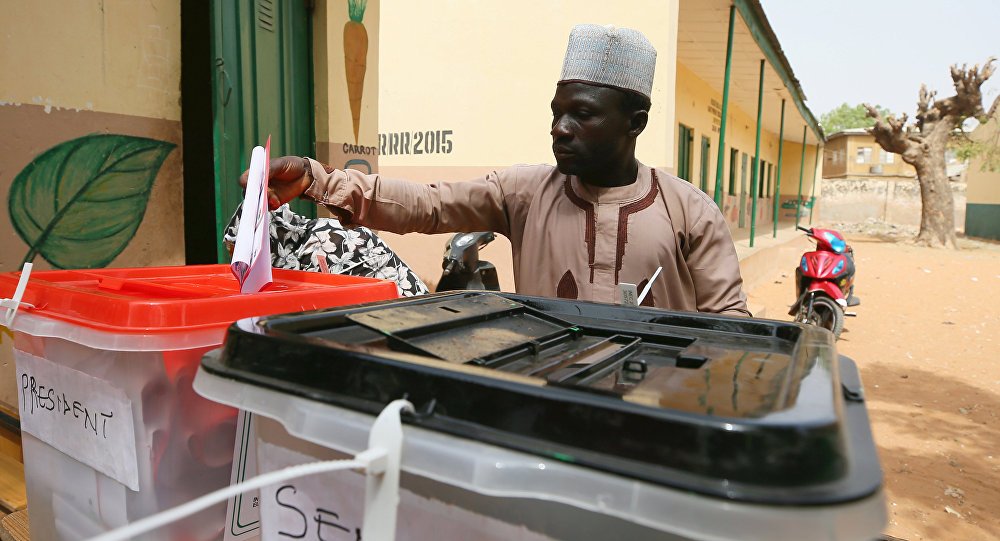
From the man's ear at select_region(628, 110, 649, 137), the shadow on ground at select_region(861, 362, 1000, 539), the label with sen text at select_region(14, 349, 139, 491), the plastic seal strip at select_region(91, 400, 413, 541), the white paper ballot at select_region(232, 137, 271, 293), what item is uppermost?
the man's ear at select_region(628, 110, 649, 137)

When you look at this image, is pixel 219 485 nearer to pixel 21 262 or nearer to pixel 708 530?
pixel 708 530

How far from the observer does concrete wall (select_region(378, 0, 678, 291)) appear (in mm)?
6363

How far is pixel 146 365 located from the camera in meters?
1.03

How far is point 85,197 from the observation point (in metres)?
2.53

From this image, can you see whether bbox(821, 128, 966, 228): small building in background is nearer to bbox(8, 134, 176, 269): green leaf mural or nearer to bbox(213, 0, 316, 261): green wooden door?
bbox(213, 0, 316, 261): green wooden door

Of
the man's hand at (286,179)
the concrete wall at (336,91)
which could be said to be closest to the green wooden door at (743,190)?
the concrete wall at (336,91)

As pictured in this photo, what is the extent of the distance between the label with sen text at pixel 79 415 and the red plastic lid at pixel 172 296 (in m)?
0.11

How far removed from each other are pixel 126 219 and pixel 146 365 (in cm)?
193

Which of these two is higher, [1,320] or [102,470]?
[1,320]

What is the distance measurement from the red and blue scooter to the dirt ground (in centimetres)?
53

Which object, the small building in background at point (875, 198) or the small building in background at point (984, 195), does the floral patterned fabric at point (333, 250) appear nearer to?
the small building in background at point (984, 195)

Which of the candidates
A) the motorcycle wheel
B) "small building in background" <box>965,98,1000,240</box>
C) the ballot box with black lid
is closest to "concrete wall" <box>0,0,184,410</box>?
the ballot box with black lid

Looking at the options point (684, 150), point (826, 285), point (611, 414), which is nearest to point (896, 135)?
point (684, 150)

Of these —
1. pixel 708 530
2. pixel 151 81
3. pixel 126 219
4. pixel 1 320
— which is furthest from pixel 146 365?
pixel 151 81
